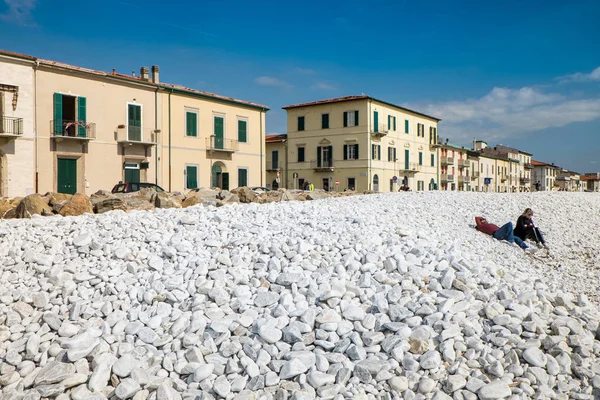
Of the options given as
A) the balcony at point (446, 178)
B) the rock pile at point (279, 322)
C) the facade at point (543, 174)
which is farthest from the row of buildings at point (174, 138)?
the facade at point (543, 174)

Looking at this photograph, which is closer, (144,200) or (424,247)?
(424,247)

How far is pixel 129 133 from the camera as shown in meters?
23.8

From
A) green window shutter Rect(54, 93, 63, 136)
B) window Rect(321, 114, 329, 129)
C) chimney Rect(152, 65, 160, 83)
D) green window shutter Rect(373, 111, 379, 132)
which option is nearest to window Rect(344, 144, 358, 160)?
green window shutter Rect(373, 111, 379, 132)

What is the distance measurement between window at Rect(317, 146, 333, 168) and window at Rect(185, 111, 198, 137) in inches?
619

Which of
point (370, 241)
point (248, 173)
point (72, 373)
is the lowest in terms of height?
point (72, 373)

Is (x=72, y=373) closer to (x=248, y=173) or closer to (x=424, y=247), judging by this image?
(x=424, y=247)

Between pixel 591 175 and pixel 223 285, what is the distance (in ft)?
388

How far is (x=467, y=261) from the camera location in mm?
5883

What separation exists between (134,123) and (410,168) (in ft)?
94.6

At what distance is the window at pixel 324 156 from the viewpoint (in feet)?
131

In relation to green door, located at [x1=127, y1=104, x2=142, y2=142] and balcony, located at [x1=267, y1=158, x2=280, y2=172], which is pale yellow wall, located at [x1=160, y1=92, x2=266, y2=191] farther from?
balcony, located at [x1=267, y1=158, x2=280, y2=172]

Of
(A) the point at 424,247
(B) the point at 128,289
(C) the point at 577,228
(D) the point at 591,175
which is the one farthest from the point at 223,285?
(D) the point at 591,175

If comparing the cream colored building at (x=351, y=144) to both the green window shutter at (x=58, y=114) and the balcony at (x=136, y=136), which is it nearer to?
the balcony at (x=136, y=136)

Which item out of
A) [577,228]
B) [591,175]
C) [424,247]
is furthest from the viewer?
[591,175]
